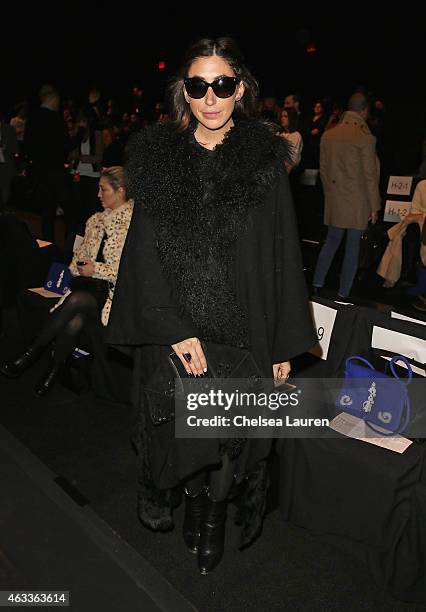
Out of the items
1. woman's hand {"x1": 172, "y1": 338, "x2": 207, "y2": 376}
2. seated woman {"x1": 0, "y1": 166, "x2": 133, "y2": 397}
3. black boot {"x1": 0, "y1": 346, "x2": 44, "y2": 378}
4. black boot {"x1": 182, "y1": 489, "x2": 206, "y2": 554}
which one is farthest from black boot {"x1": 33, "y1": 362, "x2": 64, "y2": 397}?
woman's hand {"x1": 172, "y1": 338, "x2": 207, "y2": 376}

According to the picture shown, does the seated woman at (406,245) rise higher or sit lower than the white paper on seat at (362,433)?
higher

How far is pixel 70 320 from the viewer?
342 cm

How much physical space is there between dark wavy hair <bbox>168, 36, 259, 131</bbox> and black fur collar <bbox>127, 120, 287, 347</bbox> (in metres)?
0.08

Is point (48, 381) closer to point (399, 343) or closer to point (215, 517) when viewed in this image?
point (215, 517)

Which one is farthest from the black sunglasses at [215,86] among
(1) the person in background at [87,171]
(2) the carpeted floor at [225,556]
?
(1) the person in background at [87,171]

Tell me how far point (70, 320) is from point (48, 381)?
0.40 meters

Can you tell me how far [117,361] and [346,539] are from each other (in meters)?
1.64

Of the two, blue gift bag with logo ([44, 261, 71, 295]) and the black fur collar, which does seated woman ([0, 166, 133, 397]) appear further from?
the black fur collar

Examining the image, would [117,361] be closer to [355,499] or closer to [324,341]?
[324,341]

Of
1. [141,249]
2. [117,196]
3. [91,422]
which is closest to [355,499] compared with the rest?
[141,249]

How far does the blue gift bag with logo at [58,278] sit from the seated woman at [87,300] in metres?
0.38

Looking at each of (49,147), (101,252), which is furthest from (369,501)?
(49,147)

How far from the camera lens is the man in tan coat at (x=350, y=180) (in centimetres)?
→ 464

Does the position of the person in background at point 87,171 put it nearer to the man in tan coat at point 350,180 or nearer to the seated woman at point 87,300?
the man in tan coat at point 350,180
